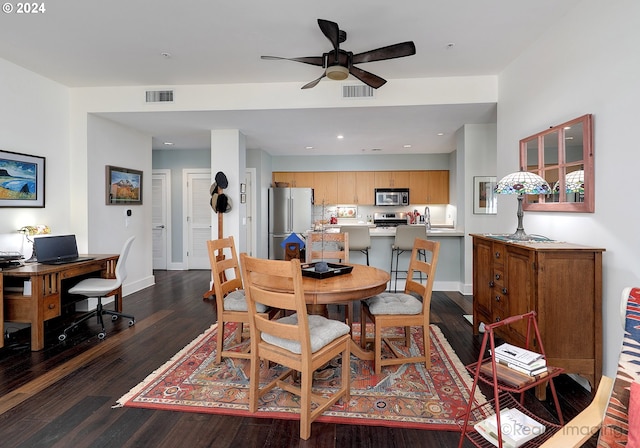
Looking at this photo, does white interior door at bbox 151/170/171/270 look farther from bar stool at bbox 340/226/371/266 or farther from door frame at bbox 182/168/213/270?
bar stool at bbox 340/226/371/266

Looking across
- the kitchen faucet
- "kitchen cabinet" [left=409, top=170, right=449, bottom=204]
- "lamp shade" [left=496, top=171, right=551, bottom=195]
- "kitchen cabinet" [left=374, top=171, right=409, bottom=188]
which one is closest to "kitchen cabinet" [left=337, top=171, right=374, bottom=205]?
"kitchen cabinet" [left=374, top=171, right=409, bottom=188]

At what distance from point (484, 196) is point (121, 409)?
15.6ft

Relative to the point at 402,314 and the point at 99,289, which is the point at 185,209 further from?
the point at 402,314

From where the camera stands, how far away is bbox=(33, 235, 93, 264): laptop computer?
329 cm

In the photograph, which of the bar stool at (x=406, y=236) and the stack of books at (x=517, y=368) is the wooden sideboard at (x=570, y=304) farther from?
the bar stool at (x=406, y=236)

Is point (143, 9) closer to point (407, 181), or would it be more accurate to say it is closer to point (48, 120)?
point (48, 120)

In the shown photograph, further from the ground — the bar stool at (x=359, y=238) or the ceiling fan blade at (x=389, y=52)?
the ceiling fan blade at (x=389, y=52)

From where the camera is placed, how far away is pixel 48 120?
3.84 meters

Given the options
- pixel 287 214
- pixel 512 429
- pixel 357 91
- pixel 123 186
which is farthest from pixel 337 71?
pixel 287 214

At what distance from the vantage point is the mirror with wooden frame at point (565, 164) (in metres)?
2.32

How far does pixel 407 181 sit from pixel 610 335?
525 centimetres

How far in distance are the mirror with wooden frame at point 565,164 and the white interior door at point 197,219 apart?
5.57 meters

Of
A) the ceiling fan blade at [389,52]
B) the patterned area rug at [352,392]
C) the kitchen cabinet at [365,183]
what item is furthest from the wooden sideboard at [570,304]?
the kitchen cabinet at [365,183]

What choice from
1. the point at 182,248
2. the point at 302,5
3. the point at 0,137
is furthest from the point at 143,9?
the point at 182,248
